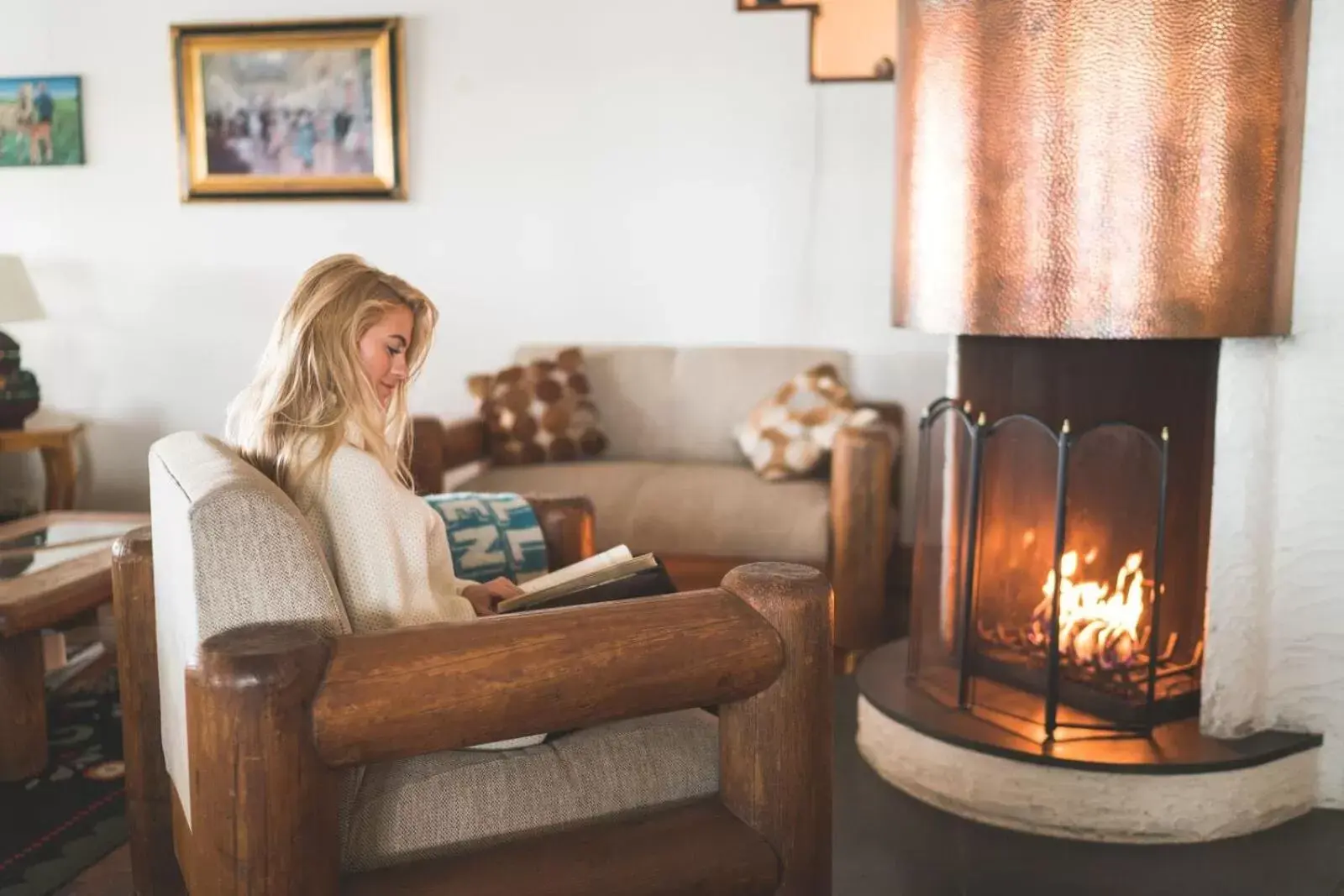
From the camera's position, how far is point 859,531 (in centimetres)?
348

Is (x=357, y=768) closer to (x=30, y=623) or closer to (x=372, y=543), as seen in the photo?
(x=372, y=543)

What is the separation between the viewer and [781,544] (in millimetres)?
3568

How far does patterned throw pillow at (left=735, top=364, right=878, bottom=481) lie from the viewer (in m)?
3.80

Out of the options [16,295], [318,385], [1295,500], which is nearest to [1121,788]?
[1295,500]

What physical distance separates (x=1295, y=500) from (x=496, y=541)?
61.7 inches

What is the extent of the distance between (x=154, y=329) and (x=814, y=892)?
413cm

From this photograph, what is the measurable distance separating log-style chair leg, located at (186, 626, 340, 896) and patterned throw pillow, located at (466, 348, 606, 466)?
9.24ft

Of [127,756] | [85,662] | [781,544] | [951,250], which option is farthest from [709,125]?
[127,756]

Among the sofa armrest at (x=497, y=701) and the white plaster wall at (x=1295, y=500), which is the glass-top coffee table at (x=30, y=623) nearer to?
the sofa armrest at (x=497, y=701)

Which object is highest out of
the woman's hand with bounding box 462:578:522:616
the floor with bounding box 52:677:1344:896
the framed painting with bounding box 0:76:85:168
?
the framed painting with bounding box 0:76:85:168

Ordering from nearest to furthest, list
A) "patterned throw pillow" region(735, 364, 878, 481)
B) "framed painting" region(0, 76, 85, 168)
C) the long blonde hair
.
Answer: the long blonde hair < "patterned throw pillow" region(735, 364, 878, 481) < "framed painting" region(0, 76, 85, 168)

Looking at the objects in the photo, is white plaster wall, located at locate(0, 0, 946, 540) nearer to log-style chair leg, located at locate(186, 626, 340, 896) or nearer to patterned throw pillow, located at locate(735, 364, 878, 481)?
patterned throw pillow, located at locate(735, 364, 878, 481)

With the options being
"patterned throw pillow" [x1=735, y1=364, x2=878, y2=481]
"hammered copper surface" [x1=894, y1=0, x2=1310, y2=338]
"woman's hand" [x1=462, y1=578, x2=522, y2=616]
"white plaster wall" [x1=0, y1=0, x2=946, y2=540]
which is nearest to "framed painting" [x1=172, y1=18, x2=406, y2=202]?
"white plaster wall" [x1=0, y1=0, x2=946, y2=540]

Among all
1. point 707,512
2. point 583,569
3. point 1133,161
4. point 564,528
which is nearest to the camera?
point 583,569
